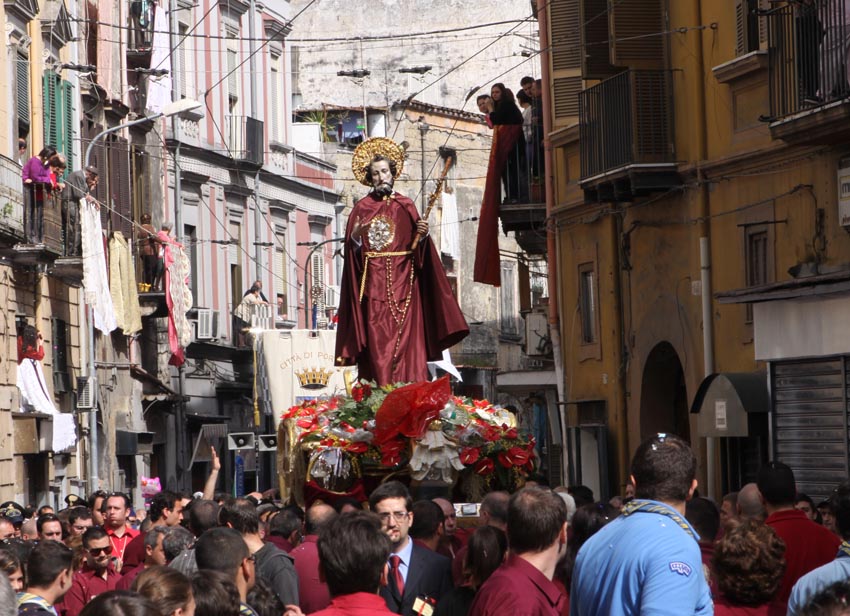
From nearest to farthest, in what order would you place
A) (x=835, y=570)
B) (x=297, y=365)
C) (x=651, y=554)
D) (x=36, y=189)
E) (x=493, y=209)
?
1. (x=651, y=554)
2. (x=835, y=570)
3. (x=493, y=209)
4. (x=36, y=189)
5. (x=297, y=365)

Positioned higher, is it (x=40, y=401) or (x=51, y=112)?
(x=51, y=112)

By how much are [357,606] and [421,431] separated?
274 inches

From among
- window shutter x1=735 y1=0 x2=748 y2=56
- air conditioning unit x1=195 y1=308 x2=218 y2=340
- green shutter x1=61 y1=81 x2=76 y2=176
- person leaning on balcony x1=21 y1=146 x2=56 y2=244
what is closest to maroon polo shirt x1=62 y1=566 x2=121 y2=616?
window shutter x1=735 y1=0 x2=748 y2=56

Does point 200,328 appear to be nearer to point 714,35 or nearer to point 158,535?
point 714,35

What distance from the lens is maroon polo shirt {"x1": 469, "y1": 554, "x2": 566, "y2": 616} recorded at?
651 centimetres

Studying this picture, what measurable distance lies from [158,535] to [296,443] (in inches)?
165

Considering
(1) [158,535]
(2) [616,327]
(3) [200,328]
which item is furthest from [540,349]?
(1) [158,535]

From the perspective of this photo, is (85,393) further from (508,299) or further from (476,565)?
(508,299)

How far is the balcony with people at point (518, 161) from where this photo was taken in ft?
78.7

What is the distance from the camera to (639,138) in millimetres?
19484

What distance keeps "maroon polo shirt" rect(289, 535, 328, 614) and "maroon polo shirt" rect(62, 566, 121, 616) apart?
89 cm

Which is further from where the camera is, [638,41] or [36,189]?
[36,189]

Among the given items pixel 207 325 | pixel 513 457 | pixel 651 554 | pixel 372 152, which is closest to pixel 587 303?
pixel 372 152

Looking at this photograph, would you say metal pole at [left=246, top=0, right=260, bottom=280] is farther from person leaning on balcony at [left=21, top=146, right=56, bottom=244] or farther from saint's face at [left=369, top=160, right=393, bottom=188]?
saint's face at [left=369, top=160, right=393, bottom=188]
